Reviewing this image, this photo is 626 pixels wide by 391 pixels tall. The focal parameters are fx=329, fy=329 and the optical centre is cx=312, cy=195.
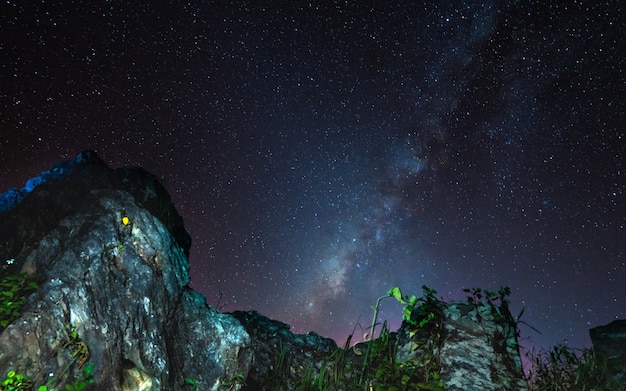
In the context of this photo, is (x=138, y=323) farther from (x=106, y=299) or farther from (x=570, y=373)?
(x=570, y=373)

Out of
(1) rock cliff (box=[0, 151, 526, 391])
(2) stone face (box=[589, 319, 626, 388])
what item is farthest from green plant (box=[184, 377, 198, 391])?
(2) stone face (box=[589, 319, 626, 388])

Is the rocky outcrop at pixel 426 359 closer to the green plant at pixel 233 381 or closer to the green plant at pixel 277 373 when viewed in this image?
the green plant at pixel 277 373

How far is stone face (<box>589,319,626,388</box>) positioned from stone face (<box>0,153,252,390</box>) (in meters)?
6.39

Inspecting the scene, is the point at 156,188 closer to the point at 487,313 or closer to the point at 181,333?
the point at 181,333

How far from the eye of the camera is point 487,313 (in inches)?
230

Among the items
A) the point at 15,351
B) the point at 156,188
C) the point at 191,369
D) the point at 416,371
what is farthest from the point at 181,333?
the point at 416,371

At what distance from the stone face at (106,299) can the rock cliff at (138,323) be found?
0.01m

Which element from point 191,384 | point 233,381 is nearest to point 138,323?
point 191,384

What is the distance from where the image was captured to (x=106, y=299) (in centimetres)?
446

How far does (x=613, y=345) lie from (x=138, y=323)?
8.28 metres

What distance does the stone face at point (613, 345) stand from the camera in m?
5.75

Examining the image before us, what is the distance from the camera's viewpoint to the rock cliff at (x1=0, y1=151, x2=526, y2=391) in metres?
3.86

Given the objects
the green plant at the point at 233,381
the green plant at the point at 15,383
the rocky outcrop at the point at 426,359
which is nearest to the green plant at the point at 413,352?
the rocky outcrop at the point at 426,359

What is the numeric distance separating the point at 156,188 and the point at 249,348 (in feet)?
11.7
